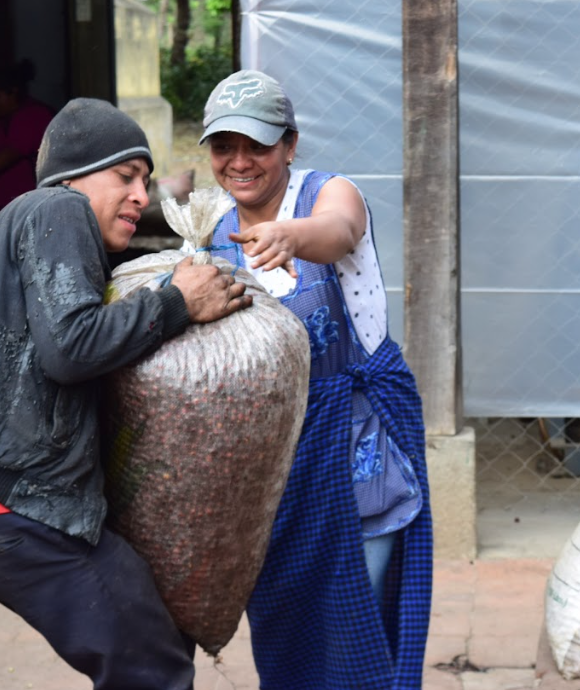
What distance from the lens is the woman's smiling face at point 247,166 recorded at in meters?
2.67

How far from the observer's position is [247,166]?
267cm

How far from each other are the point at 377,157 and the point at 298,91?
1.28ft

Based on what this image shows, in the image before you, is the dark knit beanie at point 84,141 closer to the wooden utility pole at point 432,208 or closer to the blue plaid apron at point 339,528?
the blue plaid apron at point 339,528

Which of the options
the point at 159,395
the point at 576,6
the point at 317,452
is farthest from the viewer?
the point at 576,6

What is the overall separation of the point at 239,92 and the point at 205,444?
2.78 feet

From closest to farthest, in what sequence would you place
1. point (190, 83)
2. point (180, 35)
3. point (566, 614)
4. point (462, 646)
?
point (566, 614) → point (462, 646) → point (180, 35) → point (190, 83)

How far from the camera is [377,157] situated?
179 inches

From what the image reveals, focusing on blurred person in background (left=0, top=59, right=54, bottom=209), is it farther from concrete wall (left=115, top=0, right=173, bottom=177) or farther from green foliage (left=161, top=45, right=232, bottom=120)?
green foliage (left=161, top=45, right=232, bottom=120)

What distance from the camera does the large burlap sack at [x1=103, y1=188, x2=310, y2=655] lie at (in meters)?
2.22

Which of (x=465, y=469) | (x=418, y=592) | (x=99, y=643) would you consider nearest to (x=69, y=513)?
(x=99, y=643)

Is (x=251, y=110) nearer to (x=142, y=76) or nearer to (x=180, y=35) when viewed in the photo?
(x=142, y=76)

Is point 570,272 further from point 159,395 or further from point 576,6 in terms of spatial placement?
point 159,395

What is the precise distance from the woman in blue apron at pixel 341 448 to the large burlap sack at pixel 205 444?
315mm

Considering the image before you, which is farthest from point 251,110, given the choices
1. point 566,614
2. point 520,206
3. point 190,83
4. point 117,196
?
point 190,83
